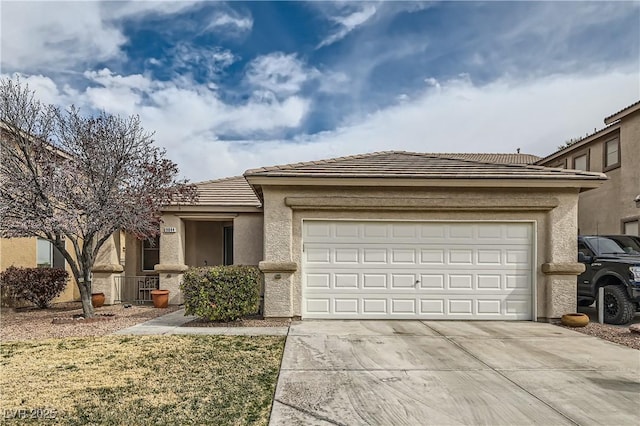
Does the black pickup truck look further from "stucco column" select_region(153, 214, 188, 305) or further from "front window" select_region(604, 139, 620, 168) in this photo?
"stucco column" select_region(153, 214, 188, 305)

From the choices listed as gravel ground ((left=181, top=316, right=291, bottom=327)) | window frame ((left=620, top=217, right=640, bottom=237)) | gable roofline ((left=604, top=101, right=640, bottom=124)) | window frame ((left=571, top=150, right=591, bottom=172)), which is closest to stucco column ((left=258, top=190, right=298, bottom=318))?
gravel ground ((left=181, top=316, right=291, bottom=327))

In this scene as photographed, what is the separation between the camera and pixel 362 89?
14.0 m

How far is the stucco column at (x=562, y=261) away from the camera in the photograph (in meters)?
9.64

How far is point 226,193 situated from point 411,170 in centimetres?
708

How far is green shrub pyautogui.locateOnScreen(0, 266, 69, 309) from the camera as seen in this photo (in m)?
11.5

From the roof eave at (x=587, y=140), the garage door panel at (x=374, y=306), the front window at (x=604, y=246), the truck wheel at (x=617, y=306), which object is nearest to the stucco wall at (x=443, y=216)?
the truck wheel at (x=617, y=306)

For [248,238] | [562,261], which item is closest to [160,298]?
[248,238]

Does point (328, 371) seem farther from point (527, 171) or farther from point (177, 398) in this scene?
point (527, 171)

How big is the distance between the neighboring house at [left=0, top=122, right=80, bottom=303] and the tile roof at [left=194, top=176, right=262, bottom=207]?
5.05m

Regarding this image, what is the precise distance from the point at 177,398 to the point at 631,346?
776 cm

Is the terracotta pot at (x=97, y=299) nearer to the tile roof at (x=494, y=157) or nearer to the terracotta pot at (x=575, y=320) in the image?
the terracotta pot at (x=575, y=320)

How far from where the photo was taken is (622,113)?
14.9 m

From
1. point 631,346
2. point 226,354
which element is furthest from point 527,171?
point 226,354

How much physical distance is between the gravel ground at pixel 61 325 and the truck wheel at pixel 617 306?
36.4 ft
